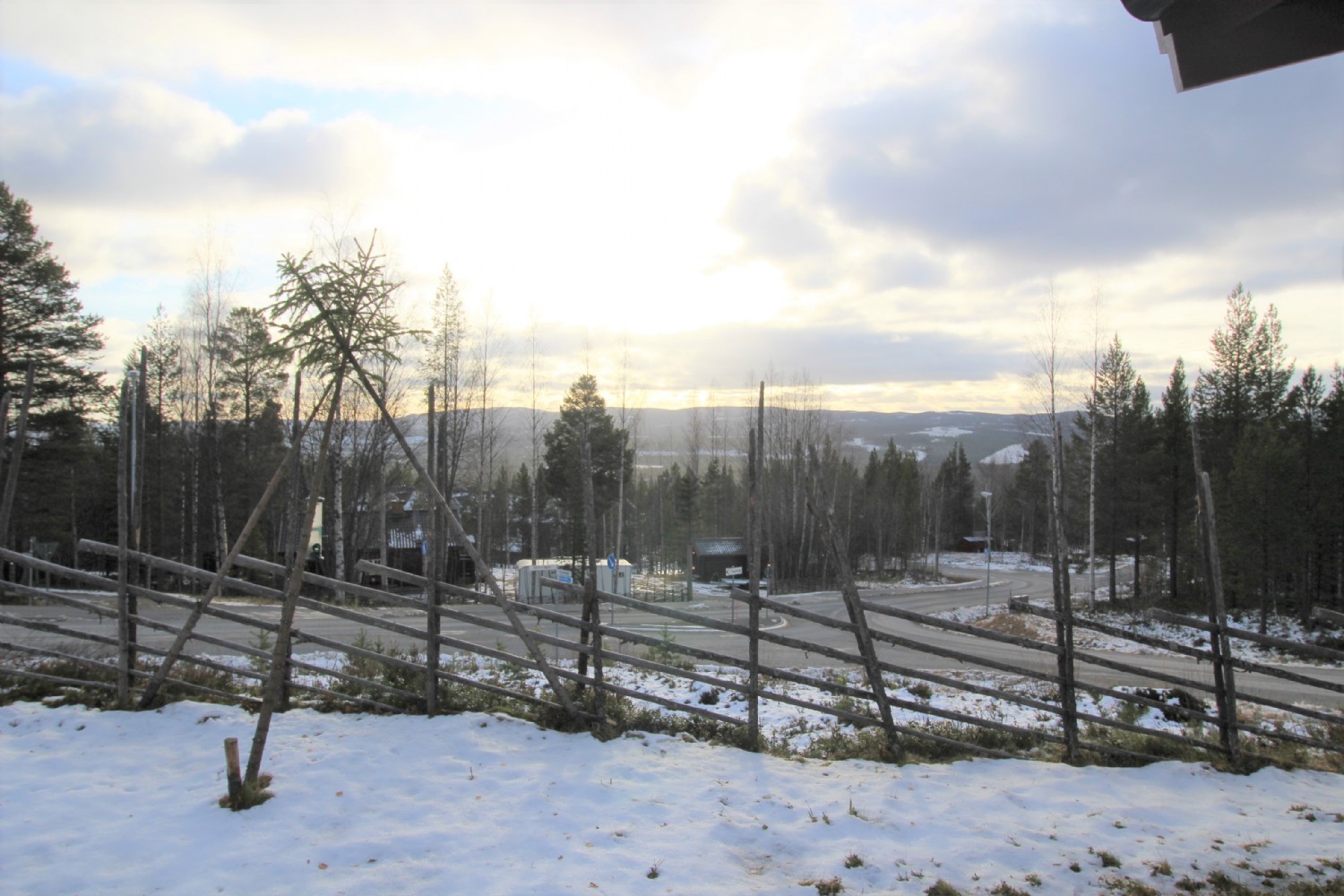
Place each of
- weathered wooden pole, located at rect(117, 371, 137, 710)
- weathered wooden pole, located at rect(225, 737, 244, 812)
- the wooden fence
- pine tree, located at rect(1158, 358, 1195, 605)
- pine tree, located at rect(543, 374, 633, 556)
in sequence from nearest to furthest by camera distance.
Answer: weathered wooden pole, located at rect(225, 737, 244, 812) < the wooden fence < weathered wooden pole, located at rect(117, 371, 137, 710) < pine tree, located at rect(1158, 358, 1195, 605) < pine tree, located at rect(543, 374, 633, 556)

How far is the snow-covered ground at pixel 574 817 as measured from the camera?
3.79 metres

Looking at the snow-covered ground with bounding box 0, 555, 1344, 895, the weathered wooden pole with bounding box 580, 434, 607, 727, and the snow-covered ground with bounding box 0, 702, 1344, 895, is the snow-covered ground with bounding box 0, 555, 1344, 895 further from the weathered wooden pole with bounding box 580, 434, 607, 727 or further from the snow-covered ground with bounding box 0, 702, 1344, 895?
the weathered wooden pole with bounding box 580, 434, 607, 727

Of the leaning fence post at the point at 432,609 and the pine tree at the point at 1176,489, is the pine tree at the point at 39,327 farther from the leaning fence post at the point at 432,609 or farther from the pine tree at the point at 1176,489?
the pine tree at the point at 1176,489

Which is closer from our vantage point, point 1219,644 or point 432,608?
point 432,608

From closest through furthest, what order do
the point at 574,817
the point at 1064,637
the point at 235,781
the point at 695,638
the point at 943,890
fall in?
the point at 943,890
the point at 235,781
the point at 574,817
the point at 1064,637
the point at 695,638

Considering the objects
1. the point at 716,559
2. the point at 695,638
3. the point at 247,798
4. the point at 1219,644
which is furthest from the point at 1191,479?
the point at 247,798

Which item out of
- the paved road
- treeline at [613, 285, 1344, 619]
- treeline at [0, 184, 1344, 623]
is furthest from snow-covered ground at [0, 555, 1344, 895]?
treeline at [613, 285, 1344, 619]

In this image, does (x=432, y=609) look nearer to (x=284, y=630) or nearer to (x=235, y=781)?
(x=284, y=630)

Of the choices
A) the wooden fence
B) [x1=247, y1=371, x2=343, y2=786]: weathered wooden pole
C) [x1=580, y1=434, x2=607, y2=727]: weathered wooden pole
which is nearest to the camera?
[x1=247, y1=371, x2=343, y2=786]: weathered wooden pole

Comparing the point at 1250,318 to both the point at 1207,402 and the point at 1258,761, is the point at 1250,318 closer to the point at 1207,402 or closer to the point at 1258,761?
the point at 1207,402

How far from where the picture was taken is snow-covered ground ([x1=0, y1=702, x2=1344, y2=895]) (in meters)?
3.79

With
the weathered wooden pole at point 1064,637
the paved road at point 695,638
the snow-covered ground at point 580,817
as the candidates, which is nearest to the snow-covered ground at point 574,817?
the snow-covered ground at point 580,817

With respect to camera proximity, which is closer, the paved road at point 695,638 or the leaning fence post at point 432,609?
the leaning fence post at point 432,609

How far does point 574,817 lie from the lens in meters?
4.43
